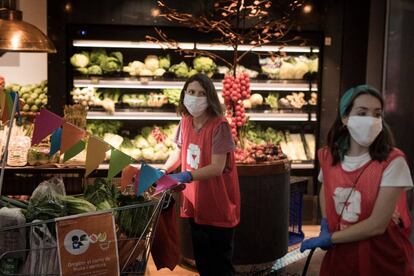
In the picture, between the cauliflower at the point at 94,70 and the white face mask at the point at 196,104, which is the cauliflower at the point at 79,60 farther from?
the white face mask at the point at 196,104

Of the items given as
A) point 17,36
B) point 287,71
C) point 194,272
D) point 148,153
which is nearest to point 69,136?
point 17,36

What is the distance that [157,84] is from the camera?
646cm

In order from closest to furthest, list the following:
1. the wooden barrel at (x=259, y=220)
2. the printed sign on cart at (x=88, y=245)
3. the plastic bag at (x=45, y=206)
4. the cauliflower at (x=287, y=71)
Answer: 1. the printed sign on cart at (x=88, y=245)
2. the plastic bag at (x=45, y=206)
3. the wooden barrel at (x=259, y=220)
4. the cauliflower at (x=287, y=71)

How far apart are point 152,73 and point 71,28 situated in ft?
3.21

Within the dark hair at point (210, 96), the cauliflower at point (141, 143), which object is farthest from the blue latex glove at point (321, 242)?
the cauliflower at point (141, 143)

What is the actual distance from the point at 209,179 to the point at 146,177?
1493 millimetres

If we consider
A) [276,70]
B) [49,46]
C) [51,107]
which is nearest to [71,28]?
[51,107]

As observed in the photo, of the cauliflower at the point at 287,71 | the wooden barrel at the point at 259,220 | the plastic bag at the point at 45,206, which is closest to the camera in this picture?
the plastic bag at the point at 45,206

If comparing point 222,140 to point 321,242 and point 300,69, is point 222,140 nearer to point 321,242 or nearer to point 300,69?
point 321,242

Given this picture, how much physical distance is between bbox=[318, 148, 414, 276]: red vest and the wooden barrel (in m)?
2.23

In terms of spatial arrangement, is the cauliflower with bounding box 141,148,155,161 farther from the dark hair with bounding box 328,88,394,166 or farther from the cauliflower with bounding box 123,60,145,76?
the dark hair with bounding box 328,88,394,166

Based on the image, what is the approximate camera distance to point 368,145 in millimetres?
2373

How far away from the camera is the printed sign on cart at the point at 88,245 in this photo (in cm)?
192

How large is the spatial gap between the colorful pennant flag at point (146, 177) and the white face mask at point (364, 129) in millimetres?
804
